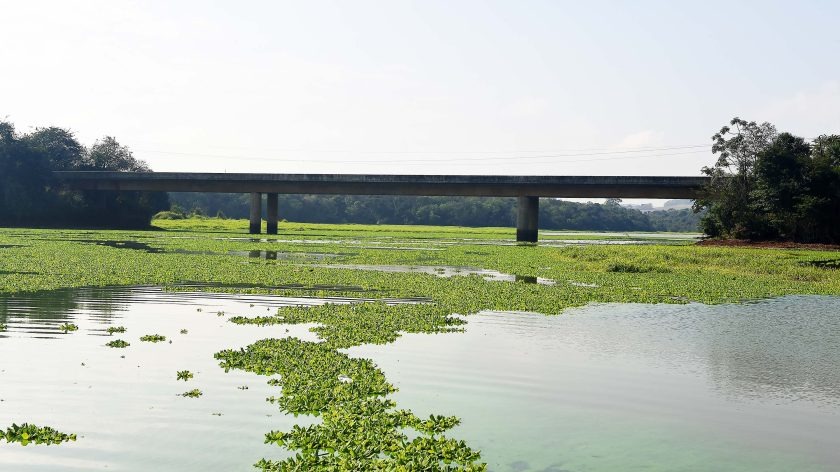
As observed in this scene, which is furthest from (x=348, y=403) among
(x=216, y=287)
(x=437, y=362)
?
(x=216, y=287)

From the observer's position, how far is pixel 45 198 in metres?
116

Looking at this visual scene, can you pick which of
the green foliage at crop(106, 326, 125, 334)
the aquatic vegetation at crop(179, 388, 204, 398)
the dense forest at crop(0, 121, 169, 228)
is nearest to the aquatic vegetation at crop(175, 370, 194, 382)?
the aquatic vegetation at crop(179, 388, 204, 398)

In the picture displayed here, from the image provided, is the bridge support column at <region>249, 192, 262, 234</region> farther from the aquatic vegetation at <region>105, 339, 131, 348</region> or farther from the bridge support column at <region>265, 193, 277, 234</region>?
the aquatic vegetation at <region>105, 339, 131, 348</region>

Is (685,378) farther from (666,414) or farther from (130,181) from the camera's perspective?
(130,181)

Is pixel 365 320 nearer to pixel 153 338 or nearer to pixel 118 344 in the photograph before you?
pixel 153 338

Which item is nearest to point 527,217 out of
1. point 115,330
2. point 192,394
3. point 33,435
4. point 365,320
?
point 365,320

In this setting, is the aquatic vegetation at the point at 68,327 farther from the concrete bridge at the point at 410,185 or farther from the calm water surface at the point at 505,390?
the concrete bridge at the point at 410,185

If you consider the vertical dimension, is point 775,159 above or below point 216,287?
above

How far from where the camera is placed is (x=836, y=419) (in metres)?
14.0

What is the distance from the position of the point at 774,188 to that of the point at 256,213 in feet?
218

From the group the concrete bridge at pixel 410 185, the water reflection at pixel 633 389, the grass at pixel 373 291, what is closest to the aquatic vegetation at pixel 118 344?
the grass at pixel 373 291

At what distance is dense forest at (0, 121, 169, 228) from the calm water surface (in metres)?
98.5

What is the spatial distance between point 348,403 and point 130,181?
110 meters

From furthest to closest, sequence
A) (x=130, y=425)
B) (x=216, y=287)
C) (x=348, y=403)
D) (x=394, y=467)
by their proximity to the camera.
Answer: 1. (x=216, y=287)
2. (x=348, y=403)
3. (x=130, y=425)
4. (x=394, y=467)
